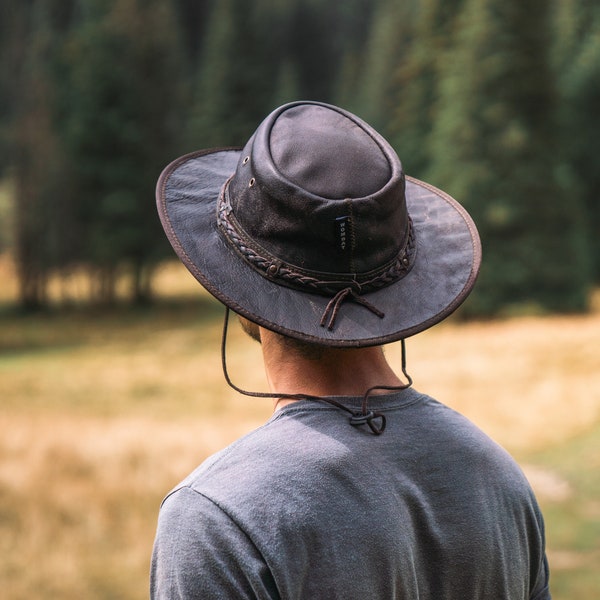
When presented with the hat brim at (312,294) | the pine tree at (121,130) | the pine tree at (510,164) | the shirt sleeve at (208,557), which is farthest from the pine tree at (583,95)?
the shirt sleeve at (208,557)

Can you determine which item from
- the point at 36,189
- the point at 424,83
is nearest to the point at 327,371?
the point at 36,189

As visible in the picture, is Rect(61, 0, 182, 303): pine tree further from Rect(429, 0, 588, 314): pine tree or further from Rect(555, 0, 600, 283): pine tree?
Rect(555, 0, 600, 283): pine tree

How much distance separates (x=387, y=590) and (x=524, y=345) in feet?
60.7

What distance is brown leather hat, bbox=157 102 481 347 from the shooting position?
1552 millimetres

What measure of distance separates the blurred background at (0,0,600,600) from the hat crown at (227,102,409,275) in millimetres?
5686

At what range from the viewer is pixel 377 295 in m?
1.65

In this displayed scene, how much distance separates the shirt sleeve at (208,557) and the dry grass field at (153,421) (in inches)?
227

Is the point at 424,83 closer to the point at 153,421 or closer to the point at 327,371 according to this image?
the point at 153,421

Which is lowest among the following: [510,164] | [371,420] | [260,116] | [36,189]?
[36,189]

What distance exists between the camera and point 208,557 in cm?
134

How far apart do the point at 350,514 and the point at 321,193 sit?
0.54 m

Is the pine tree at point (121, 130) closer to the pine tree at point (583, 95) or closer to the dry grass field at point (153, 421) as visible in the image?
the dry grass field at point (153, 421)

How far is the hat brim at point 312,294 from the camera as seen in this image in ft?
5.16

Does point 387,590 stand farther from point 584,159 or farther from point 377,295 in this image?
point 584,159
